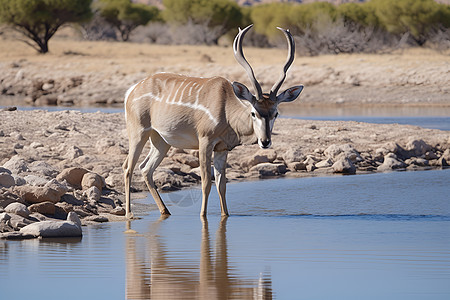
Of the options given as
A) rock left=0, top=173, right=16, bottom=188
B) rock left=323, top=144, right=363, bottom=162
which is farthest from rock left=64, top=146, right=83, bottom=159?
rock left=323, top=144, right=363, bottom=162

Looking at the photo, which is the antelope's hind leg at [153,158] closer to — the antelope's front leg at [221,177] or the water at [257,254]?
the water at [257,254]

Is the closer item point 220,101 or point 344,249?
point 344,249

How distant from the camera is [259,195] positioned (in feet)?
35.0

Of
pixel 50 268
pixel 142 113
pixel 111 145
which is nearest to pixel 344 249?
pixel 50 268

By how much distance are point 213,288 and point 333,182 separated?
629 cm

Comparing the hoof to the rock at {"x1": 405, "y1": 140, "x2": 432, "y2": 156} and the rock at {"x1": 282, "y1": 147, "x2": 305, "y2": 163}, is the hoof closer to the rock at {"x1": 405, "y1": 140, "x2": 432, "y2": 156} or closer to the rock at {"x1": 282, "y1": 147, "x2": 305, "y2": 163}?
the rock at {"x1": 282, "y1": 147, "x2": 305, "y2": 163}

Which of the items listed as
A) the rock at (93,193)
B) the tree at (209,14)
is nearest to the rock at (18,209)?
the rock at (93,193)

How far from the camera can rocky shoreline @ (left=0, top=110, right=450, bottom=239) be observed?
8695 mm

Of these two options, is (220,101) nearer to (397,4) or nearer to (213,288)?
(213,288)

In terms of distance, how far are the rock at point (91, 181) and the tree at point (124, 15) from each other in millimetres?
52322

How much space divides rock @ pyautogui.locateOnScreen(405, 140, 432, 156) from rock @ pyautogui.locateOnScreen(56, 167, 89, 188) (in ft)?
20.2

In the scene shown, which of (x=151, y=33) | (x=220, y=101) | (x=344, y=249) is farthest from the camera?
(x=151, y=33)

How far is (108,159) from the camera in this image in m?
12.6

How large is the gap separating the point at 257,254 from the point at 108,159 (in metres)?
5.98
